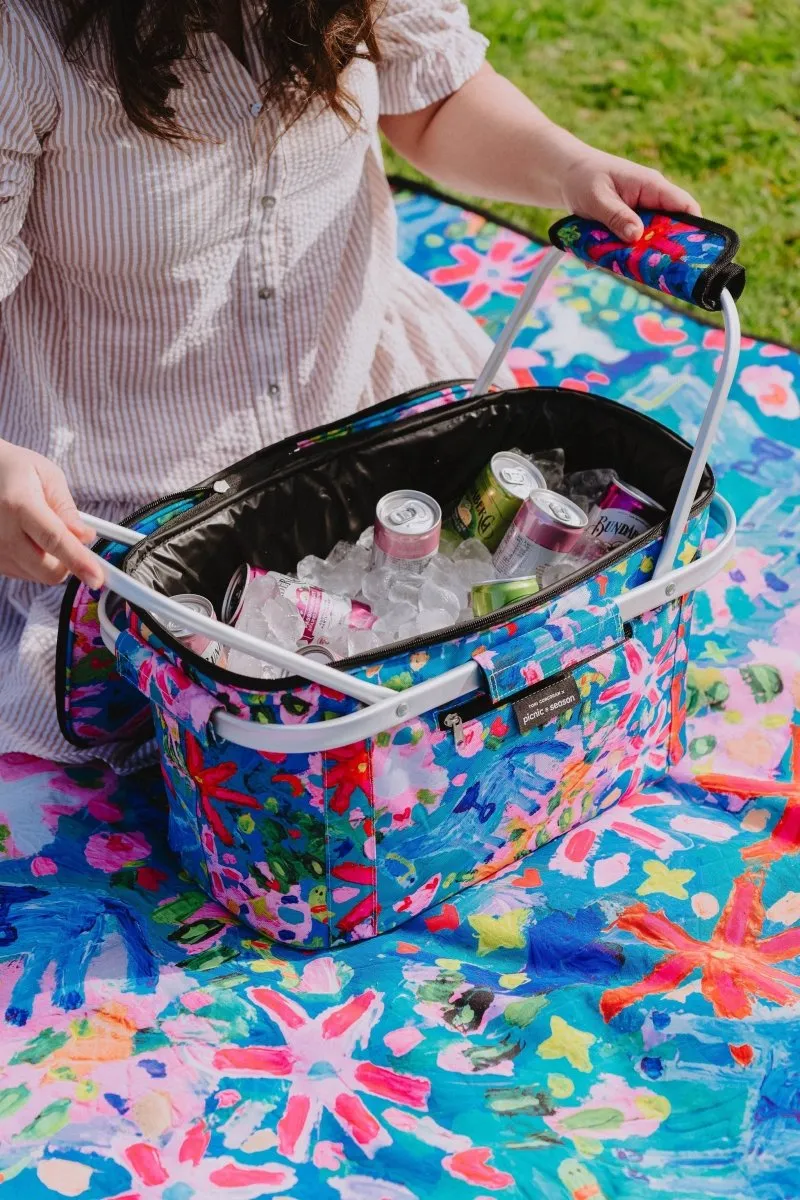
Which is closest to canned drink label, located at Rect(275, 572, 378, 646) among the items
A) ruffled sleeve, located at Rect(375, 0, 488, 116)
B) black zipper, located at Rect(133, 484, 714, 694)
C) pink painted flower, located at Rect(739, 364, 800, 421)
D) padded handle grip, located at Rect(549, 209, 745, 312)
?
black zipper, located at Rect(133, 484, 714, 694)

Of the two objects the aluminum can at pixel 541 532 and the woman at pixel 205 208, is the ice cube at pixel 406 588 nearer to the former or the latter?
the aluminum can at pixel 541 532

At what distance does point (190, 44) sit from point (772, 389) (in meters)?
1.44

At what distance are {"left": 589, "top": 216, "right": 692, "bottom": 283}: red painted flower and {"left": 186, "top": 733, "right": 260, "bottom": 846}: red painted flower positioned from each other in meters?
0.81

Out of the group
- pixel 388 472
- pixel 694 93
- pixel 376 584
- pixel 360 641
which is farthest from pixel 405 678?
pixel 694 93

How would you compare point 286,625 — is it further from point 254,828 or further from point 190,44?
point 190,44

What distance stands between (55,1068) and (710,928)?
32.7 inches

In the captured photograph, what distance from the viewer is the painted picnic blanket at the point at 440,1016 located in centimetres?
137

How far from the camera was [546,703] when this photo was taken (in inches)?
60.6

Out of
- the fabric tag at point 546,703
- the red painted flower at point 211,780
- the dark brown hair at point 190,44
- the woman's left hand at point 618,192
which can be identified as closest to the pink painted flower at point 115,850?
the red painted flower at point 211,780

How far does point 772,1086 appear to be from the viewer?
145 centimetres

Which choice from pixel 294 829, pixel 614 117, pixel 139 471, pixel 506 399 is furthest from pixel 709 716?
pixel 614 117

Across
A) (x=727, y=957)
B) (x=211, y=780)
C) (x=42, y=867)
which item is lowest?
(x=42, y=867)

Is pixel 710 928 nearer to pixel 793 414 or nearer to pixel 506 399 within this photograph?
pixel 506 399

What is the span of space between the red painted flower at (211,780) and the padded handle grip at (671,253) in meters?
0.79
